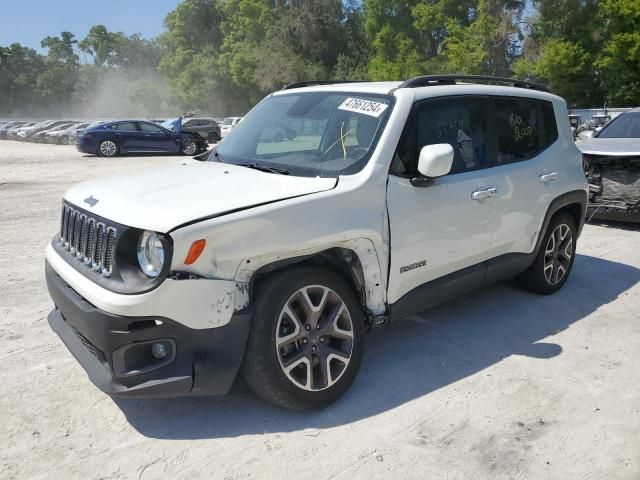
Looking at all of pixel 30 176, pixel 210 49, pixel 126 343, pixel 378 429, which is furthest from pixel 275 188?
pixel 210 49

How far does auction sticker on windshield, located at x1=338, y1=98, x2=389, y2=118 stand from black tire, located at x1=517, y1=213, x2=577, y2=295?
213 centimetres

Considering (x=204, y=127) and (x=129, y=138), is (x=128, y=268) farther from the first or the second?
(x=204, y=127)

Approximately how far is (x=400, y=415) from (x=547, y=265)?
8.27ft

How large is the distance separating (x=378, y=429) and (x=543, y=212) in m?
2.56

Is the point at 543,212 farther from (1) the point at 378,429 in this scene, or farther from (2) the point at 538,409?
(1) the point at 378,429

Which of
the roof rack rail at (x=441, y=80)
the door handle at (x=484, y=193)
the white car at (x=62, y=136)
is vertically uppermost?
the roof rack rail at (x=441, y=80)

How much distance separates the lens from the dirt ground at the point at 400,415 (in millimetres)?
2859

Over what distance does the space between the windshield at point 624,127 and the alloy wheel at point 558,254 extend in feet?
14.3

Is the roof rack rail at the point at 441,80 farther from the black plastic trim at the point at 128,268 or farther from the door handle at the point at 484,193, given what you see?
the black plastic trim at the point at 128,268

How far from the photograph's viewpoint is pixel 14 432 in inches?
122

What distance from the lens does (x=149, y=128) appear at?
22.7 meters

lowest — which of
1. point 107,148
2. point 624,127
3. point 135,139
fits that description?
point 107,148

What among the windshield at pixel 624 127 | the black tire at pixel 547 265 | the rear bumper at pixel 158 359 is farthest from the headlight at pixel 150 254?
the windshield at pixel 624 127

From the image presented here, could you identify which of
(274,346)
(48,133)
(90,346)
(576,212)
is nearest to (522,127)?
(576,212)
